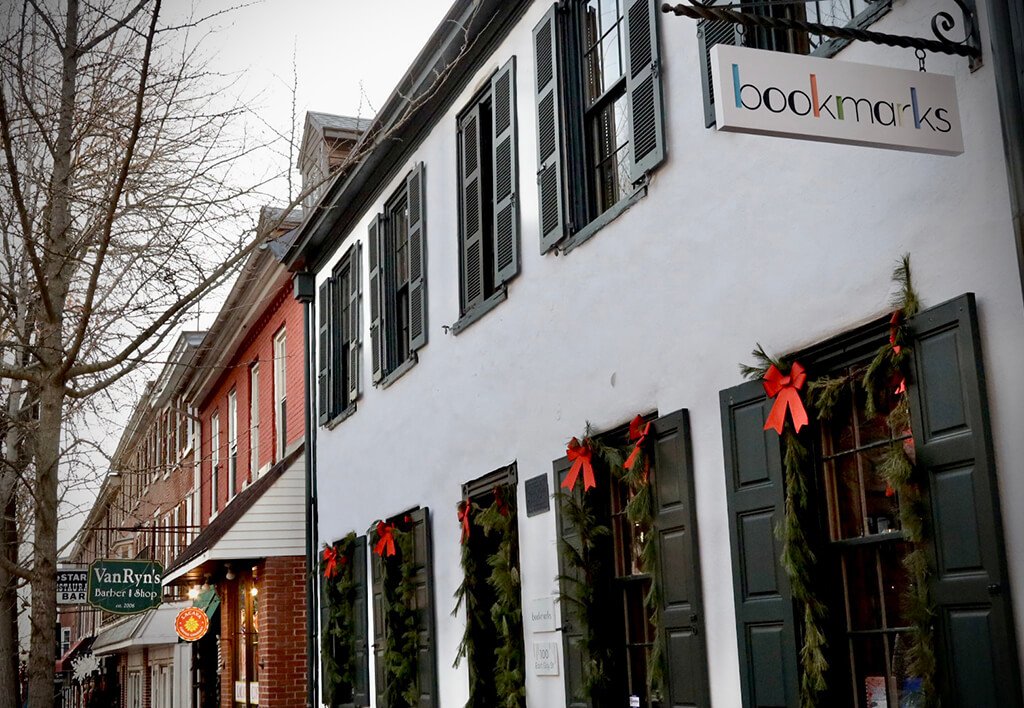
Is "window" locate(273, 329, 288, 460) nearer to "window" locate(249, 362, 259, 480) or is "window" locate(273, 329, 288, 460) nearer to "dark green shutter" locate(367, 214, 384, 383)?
"window" locate(249, 362, 259, 480)

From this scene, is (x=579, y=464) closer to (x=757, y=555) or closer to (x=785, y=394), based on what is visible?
(x=757, y=555)

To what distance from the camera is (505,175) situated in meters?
10.7

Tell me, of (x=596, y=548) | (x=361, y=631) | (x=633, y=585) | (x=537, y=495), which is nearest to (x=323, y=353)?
(x=361, y=631)

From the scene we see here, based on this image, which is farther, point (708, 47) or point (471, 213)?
point (471, 213)

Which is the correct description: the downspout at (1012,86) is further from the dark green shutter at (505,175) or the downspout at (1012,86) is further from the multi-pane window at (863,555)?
the dark green shutter at (505,175)

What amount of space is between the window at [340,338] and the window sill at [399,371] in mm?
1305

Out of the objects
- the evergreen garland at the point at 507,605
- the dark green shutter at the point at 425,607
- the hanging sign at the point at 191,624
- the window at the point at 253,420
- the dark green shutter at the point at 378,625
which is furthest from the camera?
the hanging sign at the point at 191,624

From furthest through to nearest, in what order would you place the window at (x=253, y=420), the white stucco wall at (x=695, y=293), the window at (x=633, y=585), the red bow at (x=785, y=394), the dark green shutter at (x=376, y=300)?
the window at (x=253, y=420), the dark green shutter at (x=376, y=300), the window at (x=633, y=585), the red bow at (x=785, y=394), the white stucco wall at (x=695, y=293)

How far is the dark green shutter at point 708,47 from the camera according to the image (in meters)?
7.53

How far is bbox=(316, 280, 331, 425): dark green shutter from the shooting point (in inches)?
652

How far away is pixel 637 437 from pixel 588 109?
2458 mm

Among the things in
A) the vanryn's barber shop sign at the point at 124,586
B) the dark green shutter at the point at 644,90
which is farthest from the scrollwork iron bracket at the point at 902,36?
the vanryn's barber shop sign at the point at 124,586

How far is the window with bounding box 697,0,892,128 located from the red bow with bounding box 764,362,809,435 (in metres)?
1.49

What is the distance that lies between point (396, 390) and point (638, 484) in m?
5.77
